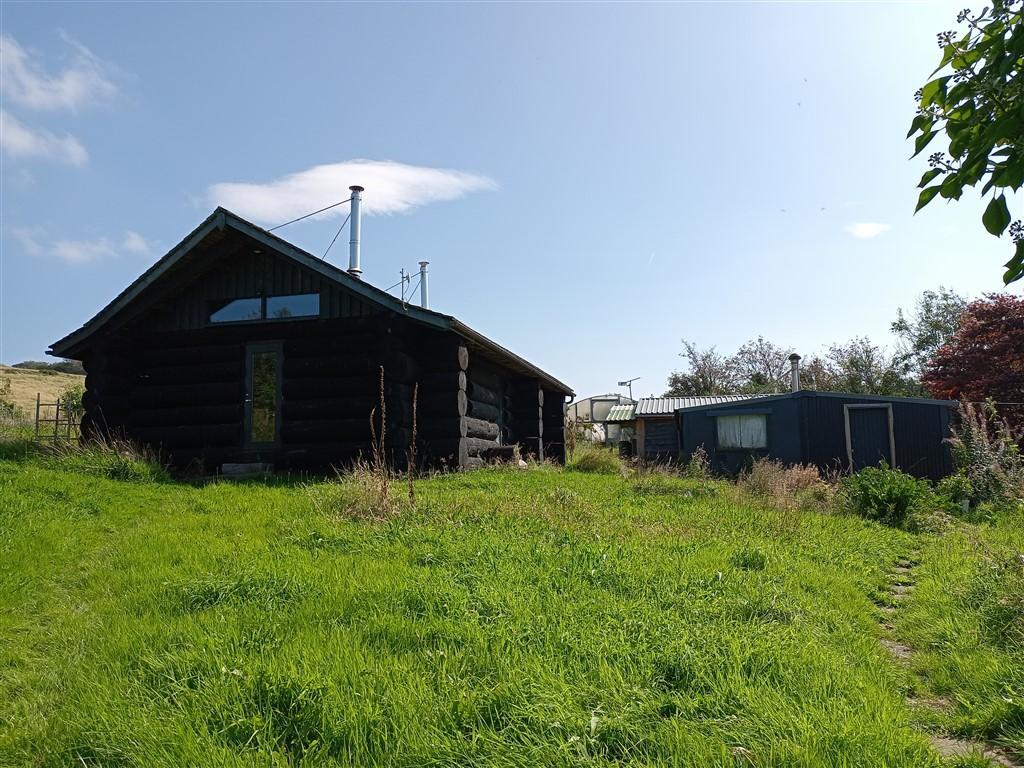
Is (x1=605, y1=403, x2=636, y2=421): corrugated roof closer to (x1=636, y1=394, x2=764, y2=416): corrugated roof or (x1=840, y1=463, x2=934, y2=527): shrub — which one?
(x1=636, y1=394, x2=764, y2=416): corrugated roof

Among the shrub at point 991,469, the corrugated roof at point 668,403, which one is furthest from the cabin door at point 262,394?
the corrugated roof at point 668,403

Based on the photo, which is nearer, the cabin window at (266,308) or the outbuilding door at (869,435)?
the cabin window at (266,308)

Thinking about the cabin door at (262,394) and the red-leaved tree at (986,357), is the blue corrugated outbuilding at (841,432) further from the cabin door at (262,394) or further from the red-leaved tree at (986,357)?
the cabin door at (262,394)

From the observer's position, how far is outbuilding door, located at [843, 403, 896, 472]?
1950 cm

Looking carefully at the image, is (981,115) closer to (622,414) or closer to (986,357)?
(986,357)

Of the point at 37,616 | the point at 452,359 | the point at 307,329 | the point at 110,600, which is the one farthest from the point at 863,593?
the point at 307,329

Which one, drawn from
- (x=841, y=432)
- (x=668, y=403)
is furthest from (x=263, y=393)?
(x=668, y=403)

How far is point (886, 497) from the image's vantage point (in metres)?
11.5

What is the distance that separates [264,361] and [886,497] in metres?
12.0

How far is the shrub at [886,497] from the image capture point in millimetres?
11477

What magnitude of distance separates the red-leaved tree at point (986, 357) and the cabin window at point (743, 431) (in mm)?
8471

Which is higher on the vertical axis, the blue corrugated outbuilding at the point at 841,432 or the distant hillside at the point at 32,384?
the distant hillside at the point at 32,384

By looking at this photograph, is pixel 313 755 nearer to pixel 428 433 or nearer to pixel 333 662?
pixel 333 662

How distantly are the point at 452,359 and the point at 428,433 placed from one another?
5.13 feet
